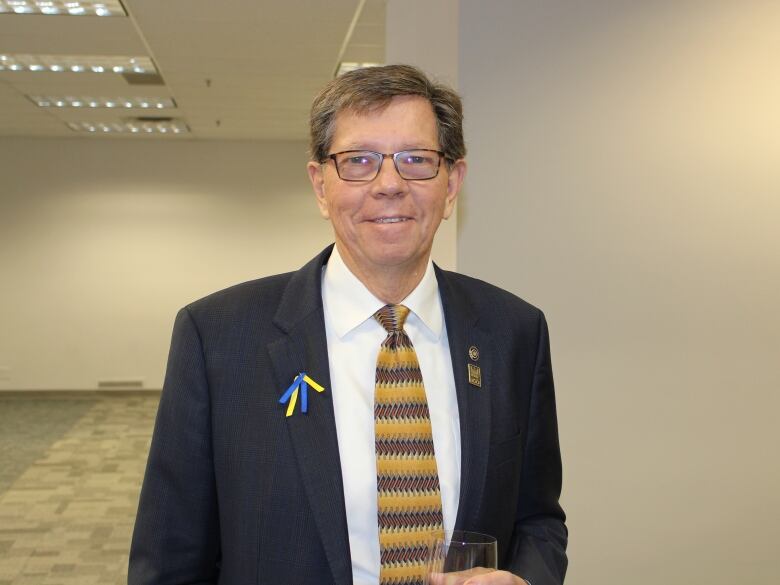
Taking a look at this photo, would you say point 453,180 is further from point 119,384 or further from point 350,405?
point 119,384

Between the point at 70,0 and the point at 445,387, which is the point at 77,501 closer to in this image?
the point at 70,0

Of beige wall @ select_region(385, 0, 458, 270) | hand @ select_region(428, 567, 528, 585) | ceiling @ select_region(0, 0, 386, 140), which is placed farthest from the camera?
ceiling @ select_region(0, 0, 386, 140)

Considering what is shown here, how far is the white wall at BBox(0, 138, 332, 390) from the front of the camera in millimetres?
12016

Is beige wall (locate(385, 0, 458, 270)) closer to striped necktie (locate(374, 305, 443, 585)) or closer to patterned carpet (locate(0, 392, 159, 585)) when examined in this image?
striped necktie (locate(374, 305, 443, 585))

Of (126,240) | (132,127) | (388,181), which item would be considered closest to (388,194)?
(388,181)

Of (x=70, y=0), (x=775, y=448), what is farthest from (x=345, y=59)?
(x=775, y=448)

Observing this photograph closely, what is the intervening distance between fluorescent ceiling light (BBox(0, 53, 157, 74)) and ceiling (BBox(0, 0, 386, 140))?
0.47 feet

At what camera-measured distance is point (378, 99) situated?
158 centimetres

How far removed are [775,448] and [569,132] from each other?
1578 millimetres

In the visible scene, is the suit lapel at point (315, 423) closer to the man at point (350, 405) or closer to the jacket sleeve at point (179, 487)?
the man at point (350, 405)

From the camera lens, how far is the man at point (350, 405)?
1.53 metres

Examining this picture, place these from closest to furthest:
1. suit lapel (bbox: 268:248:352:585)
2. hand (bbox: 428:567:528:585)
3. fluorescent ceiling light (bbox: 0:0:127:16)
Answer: hand (bbox: 428:567:528:585), suit lapel (bbox: 268:248:352:585), fluorescent ceiling light (bbox: 0:0:127:16)

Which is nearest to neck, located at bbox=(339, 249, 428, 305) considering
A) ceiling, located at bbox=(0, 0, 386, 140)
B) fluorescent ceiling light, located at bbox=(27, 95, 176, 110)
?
ceiling, located at bbox=(0, 0, 386, 140)

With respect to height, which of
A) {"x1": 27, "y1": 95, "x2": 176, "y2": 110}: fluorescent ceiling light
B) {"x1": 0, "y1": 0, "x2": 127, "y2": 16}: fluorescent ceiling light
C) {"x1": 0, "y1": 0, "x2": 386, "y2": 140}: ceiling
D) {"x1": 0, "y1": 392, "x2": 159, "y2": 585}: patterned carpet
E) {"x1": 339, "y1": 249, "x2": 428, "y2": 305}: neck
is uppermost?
{"x1": 27, "y1": 95, "x2": 176, "y2": 110}: fluorescent ceiling light
